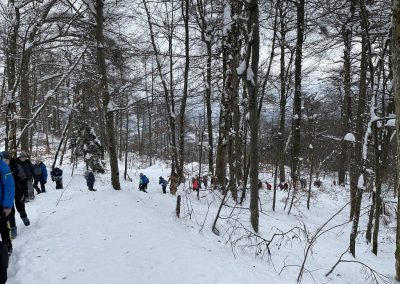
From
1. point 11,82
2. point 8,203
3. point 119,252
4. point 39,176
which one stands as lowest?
point 119,252

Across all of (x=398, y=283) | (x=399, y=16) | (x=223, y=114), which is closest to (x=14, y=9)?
(x=223, y=114)

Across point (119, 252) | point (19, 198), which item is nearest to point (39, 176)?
point (19, 198)

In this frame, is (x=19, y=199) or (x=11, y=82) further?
(x=11, y=82)

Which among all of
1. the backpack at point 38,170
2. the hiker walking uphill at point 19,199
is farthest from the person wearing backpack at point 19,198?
the backpack at point 38,170

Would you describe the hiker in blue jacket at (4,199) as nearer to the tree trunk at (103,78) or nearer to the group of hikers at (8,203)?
the group of hikers at (8,203)

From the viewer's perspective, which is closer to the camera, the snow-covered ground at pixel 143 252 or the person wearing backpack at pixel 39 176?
the snow-covered ground at pixel 143 252

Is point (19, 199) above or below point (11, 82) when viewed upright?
below

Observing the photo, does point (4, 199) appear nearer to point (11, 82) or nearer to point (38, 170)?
point (38, 170)

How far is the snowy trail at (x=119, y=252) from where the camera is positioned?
452cm

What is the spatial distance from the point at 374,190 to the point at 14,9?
12.5 m

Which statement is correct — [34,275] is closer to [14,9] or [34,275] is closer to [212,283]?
[212,283]

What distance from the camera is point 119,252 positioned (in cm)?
525

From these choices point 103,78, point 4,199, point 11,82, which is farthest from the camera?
point 11,82

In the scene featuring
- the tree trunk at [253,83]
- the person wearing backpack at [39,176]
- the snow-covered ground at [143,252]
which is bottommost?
the snow-covered ground at [143,252]
